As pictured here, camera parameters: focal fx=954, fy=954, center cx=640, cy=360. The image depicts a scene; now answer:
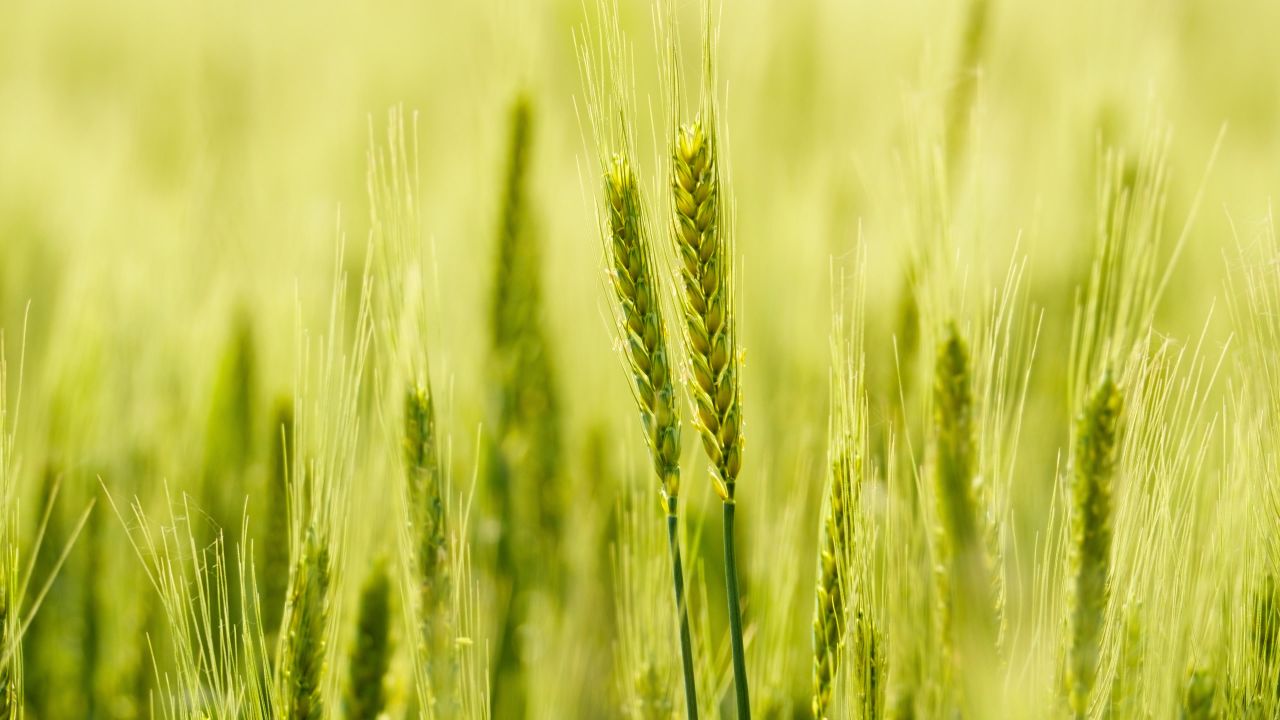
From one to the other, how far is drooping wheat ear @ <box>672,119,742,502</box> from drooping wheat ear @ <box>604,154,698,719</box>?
0.03 metres

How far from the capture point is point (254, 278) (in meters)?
2.03

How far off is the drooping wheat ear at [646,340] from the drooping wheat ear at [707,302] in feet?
0.09

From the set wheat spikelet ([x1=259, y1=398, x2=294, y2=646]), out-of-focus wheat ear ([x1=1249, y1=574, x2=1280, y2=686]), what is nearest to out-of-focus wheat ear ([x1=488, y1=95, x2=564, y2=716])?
wheat spikelet ([x1=259, y1=398, x2=294, y2=646])

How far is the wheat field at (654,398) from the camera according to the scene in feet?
3.07

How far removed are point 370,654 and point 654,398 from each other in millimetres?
438

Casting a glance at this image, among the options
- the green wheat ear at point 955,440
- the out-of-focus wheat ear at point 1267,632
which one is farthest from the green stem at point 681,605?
the out-of-focus wheat ear at point 1267,632

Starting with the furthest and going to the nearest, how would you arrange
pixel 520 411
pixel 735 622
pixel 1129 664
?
pixel 520 411, pixel 1129 664, pixel 735 622

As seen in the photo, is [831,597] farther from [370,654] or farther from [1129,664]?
[370,654]

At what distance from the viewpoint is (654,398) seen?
875 mm

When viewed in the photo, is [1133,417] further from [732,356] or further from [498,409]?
[498,409]

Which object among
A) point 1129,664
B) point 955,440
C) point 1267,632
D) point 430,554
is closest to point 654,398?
point 430,554

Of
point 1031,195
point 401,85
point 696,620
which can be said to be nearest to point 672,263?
point 696,620

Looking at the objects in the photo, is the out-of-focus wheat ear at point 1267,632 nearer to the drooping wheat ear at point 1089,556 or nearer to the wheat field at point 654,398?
the wheat field at point 654,398

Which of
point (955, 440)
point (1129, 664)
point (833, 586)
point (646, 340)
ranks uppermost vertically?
point (646, 340)
